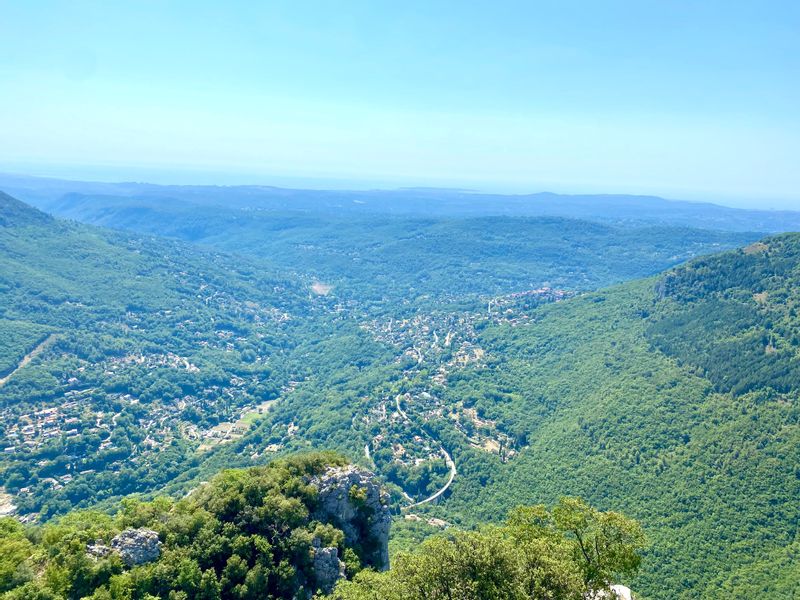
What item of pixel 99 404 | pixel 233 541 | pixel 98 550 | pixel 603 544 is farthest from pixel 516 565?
pixel 99 404

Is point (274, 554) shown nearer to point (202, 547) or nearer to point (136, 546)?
point (202, 547)

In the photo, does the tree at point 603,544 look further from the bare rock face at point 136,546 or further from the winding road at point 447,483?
the winding road at point 447,483

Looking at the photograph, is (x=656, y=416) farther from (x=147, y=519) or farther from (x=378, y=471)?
(x=147, y=519)

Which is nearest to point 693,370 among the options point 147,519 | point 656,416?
point 656,416

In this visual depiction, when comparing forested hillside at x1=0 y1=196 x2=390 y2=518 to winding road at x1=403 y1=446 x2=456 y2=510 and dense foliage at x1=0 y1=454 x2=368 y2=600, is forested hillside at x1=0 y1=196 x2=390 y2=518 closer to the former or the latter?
winding road at x1=403 y1=446 x2=456 y2=510

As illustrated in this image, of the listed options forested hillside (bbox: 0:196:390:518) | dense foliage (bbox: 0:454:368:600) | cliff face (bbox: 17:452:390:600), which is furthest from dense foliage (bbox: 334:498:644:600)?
forested hillside (bbox: 0:196:390:518)
